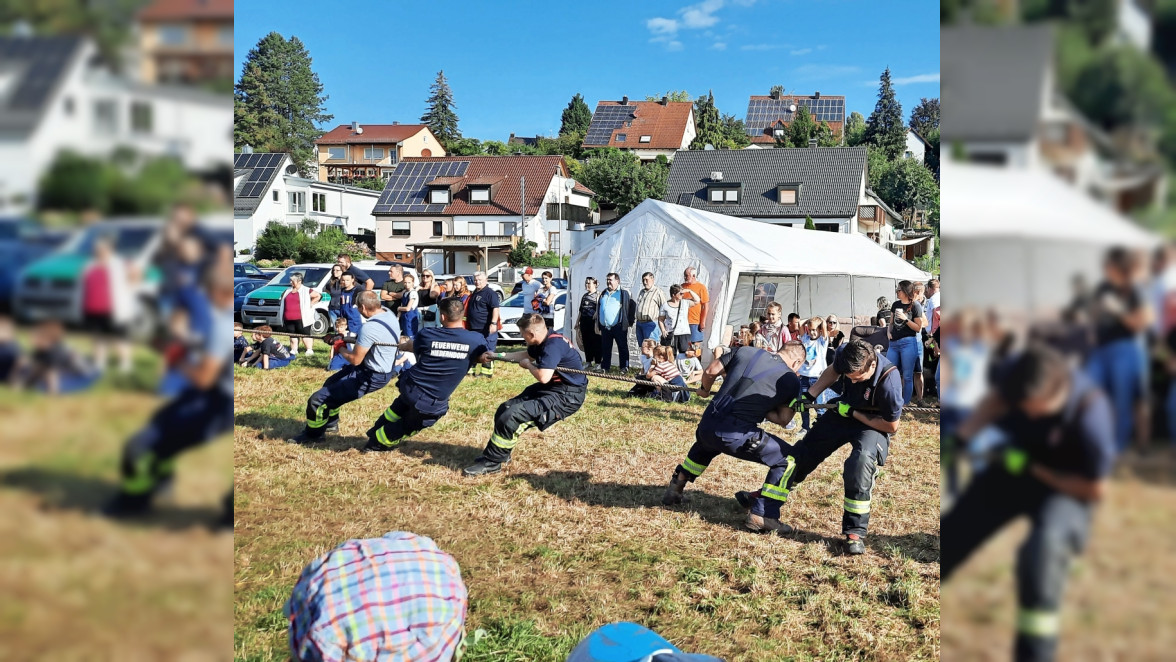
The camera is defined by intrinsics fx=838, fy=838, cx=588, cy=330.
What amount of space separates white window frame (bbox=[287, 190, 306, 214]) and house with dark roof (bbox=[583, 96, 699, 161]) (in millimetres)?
35223

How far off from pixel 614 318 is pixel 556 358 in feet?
16.3

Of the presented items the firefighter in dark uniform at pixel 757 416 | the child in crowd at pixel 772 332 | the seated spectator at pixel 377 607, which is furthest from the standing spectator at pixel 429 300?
the seated spectator at pixel 377 607

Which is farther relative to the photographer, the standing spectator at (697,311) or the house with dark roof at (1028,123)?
the standing spectator at (697,311)

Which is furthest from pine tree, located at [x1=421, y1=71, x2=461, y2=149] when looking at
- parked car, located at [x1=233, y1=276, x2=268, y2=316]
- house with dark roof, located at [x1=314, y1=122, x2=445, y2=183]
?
parked car, located at [x1=233, y1=276, x2=268, y2=316]

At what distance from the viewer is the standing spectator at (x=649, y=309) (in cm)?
1112

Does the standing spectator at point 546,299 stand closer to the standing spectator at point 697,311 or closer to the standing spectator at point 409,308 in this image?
the standing spectator at point 409,308

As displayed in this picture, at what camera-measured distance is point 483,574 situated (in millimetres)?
4727

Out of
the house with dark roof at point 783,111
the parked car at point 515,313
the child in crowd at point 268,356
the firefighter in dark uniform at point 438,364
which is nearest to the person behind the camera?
the firefighter in dark uniform at point 438,364

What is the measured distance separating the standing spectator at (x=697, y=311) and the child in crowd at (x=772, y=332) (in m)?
0.90

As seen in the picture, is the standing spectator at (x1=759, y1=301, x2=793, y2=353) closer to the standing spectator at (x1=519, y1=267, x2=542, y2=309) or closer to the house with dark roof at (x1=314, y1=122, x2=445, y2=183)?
the standing spectator at (x1=519, y1=267, x2=542, y2=309)

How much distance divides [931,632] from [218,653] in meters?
3.99

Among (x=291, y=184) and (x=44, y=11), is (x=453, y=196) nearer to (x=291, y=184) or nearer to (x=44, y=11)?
(x=291, y=184)

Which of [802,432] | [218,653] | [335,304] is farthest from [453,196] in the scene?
[218,653]

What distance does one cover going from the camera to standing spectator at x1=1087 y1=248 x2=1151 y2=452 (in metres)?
0.49
